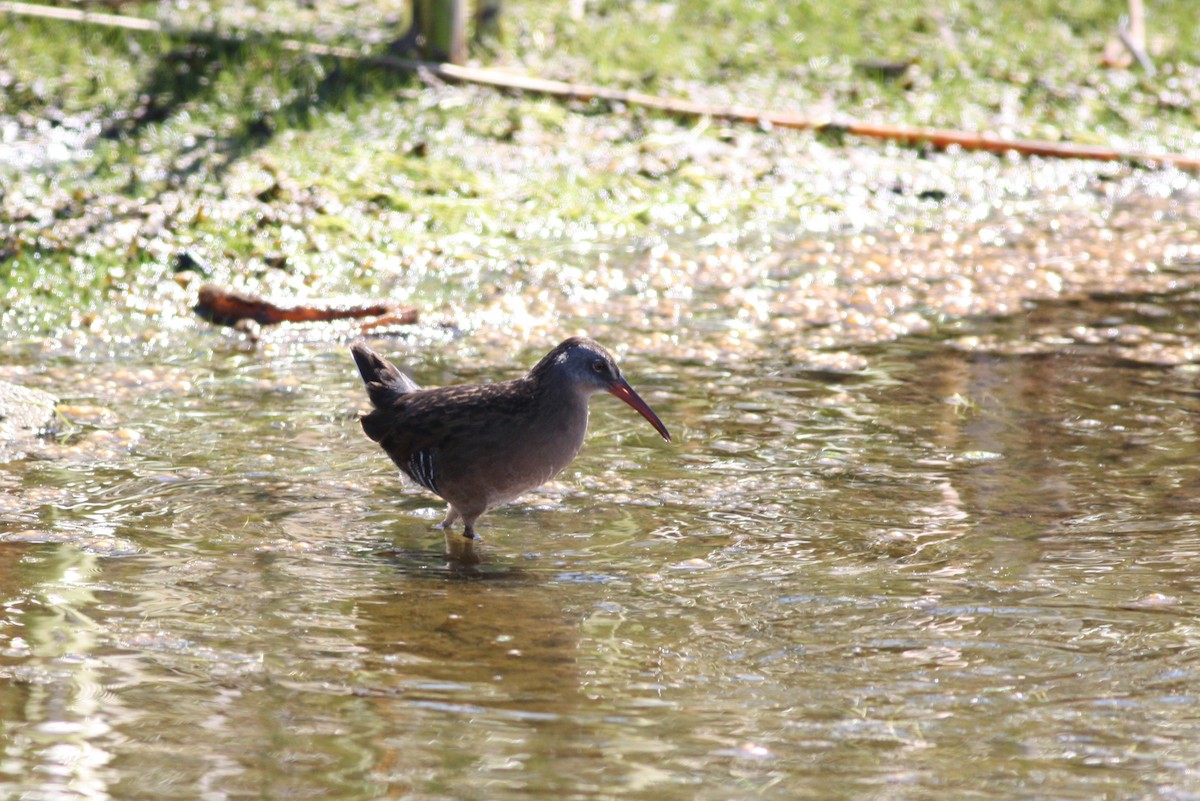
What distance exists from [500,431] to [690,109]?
240 inches

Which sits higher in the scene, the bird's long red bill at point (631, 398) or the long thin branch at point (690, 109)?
the long thin branch at point (690, 109)

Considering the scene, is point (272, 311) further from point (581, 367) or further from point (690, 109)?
point (690, 109)

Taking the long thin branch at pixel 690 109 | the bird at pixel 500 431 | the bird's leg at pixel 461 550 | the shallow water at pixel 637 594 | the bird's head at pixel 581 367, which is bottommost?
the bird's leg at pixel 461 550

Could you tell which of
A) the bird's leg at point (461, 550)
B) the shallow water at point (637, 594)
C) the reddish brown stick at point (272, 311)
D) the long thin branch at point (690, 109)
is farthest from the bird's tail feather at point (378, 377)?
the long thin branch at point (690, 109)

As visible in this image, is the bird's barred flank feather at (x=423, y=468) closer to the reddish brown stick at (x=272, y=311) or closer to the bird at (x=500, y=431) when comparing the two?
the bird at (x=500, y=431)

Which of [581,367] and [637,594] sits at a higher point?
[581,367]

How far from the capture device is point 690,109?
35.8 feet

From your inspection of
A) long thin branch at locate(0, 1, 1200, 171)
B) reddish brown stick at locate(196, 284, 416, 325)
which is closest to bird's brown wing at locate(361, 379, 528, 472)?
reddish brown stick at locate(196, 284, 416, 325)

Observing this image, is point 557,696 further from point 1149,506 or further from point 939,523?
point 1149,506

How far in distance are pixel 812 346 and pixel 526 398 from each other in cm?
255

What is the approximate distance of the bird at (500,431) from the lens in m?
5.21

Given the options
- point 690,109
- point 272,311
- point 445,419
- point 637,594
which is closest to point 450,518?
point 445,419

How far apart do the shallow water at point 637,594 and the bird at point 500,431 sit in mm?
183

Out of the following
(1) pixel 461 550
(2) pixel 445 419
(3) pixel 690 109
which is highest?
(3) pixel 690 109
